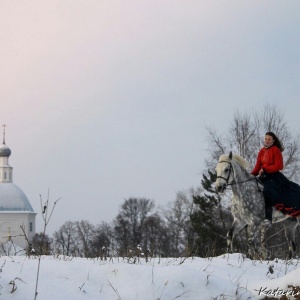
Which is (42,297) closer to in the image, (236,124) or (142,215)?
(236,124)

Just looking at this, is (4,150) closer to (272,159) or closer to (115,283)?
(272,159)

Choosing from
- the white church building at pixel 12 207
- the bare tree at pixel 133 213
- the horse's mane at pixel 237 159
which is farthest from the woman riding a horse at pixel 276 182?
the white church building at pixel 12 207

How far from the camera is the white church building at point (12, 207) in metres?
103

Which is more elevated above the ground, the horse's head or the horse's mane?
the horse's mane

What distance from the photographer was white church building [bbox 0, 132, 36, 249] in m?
103

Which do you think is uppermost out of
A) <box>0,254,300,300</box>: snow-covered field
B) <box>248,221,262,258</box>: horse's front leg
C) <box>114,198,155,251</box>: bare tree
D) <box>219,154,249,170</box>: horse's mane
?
<box>114,198,155,251</box>: bare tree

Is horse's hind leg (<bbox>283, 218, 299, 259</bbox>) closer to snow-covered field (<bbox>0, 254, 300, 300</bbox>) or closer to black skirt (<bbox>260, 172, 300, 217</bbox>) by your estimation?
black skirt (<bbox>260, 172, 300, 217</bbox>)

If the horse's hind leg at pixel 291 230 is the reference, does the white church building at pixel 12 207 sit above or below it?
above

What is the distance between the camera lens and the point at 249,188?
14.0m

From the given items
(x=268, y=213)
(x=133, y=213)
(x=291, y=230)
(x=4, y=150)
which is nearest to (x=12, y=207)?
(x=4, y=150)

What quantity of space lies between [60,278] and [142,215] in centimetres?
6348

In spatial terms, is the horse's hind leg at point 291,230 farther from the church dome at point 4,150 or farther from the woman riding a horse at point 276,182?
the church dome at point 4,150

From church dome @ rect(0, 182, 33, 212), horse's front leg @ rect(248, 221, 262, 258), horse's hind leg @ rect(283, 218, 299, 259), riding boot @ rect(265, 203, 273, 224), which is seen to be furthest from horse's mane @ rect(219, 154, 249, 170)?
church dome @ rect(0, 182, 33, 212)

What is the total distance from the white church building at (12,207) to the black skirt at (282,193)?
3471 inches
